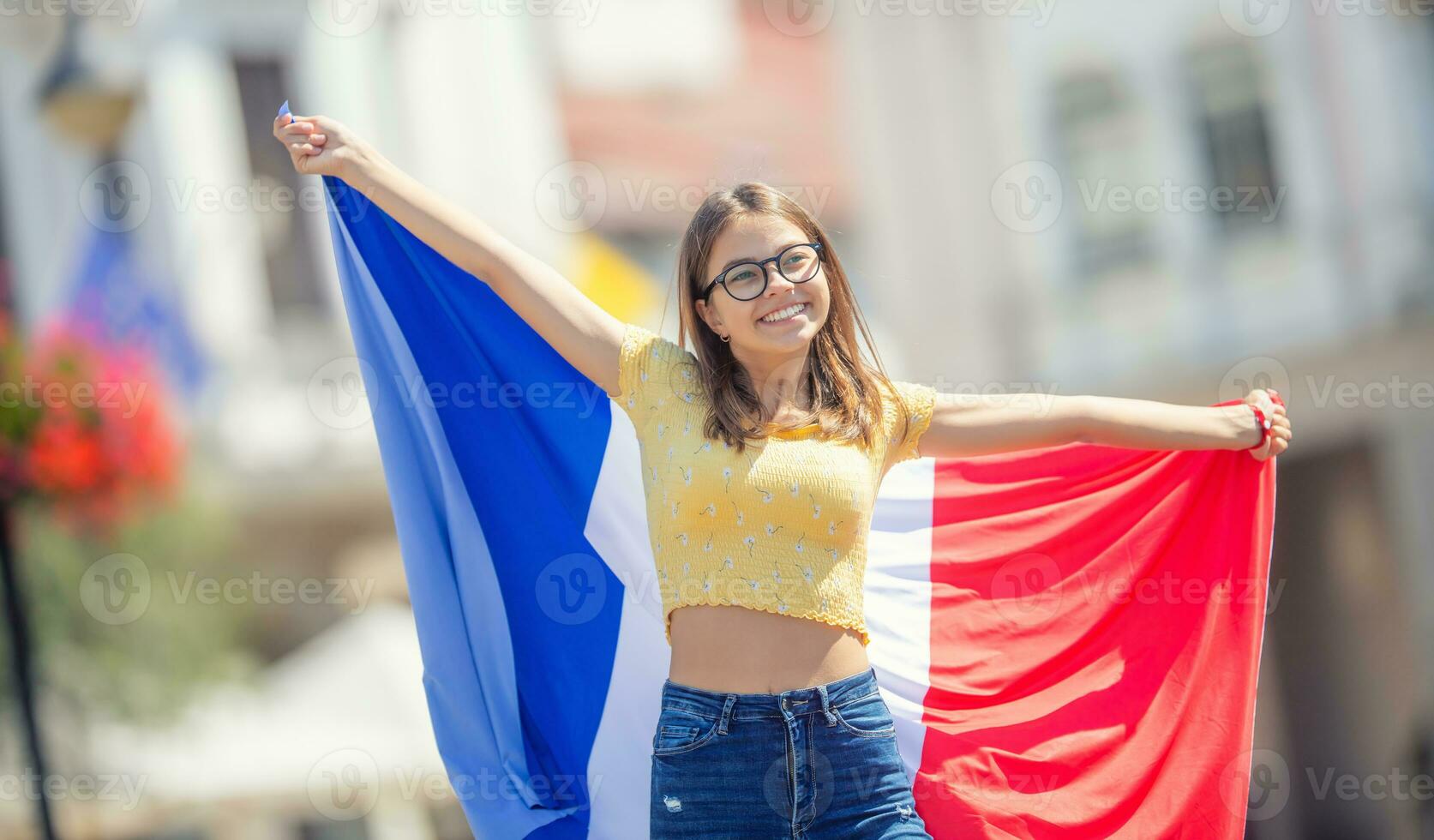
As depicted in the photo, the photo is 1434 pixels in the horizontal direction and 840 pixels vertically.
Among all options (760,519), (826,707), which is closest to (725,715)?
(826,707)

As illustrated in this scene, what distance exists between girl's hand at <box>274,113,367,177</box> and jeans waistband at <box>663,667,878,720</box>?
1.49 meters

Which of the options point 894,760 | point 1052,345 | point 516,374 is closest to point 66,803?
point 516,374

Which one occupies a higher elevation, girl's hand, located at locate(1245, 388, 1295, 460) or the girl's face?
the girl's face

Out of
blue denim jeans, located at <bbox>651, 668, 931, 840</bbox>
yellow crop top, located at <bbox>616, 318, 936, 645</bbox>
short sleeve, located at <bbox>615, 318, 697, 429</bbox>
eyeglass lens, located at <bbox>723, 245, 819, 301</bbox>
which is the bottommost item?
blue denim jeans, located at <bbox>651, 668, 931, 840</bbox>

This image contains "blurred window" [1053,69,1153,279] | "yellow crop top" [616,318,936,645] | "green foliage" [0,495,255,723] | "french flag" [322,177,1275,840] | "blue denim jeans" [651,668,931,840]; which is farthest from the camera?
"blurred window" [1053,69,1153,279]

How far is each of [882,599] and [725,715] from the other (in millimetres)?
1140

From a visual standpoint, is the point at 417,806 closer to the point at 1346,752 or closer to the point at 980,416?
the point at 980,416

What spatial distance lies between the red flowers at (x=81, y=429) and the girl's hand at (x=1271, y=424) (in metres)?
5.84

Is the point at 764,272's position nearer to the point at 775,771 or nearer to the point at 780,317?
the point at 780,317

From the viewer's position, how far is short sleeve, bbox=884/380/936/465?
3.72 m

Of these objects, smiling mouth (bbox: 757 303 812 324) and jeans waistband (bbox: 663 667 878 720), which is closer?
jeans waistband (bbox: 663 667 878 720)

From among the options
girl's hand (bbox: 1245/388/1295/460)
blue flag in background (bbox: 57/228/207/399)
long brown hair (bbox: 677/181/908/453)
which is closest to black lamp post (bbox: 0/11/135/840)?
long brown hair (bbox: 677/181/908/453)

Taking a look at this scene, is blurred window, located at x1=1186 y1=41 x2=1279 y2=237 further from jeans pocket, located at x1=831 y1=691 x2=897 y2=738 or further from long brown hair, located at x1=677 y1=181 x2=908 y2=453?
jeans pocket, located at x1=831 y1=691 x2=897 y2=738

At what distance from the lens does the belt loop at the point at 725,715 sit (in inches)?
132
